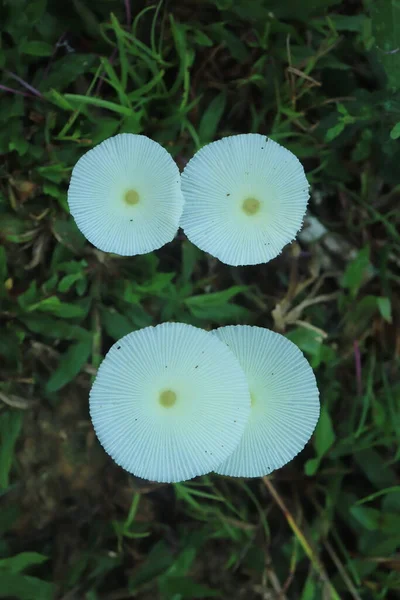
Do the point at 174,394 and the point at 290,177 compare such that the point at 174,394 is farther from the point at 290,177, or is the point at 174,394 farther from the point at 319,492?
the point at 319,492

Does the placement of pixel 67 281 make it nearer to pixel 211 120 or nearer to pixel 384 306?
pixel 211 120

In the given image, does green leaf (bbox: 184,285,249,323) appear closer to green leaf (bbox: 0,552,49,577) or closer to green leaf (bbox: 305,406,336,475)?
green leaf (bbox: 305,406,336,475)

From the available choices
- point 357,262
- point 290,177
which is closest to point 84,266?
point 290,177

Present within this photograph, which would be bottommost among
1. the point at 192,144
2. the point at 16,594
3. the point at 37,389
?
the point at 16,594

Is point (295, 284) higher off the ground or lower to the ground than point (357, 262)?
lower

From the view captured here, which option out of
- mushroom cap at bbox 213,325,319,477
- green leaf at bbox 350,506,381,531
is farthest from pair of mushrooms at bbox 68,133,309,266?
green leaf at bbox 350,506,381,531

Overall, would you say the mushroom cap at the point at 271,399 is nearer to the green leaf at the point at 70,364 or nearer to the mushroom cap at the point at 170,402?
the mushroom cap at the point at 170,402

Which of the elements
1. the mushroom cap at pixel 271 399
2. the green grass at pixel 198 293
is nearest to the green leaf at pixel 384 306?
the green grass at pixel 198 293
